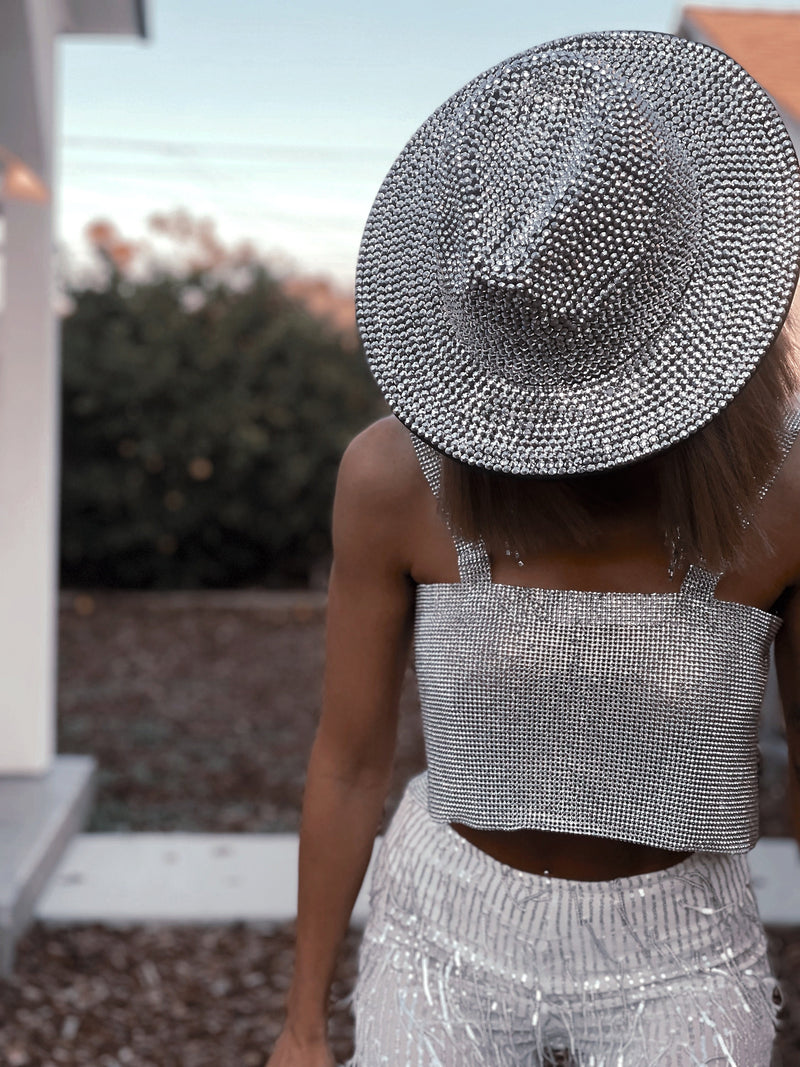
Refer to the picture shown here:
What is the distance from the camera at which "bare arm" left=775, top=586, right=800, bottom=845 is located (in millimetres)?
1236

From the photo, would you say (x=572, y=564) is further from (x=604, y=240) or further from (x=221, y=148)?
(x=221, y=148)

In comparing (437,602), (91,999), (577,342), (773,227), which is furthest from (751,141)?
(91,999)

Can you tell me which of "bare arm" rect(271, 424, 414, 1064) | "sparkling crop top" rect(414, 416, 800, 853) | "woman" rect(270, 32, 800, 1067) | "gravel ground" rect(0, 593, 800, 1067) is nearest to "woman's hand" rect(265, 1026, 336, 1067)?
"bare arm" rect(271, 424, 414, 1064)

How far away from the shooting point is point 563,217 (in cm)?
104

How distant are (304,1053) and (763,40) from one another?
7474 millimetres

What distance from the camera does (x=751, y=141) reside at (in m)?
1.05

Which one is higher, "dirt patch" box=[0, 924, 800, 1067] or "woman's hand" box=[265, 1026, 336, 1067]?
"woman's hand" box=[265, 1026, 336, 1067]

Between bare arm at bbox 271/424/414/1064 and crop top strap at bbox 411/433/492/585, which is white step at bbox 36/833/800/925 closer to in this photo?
bare arm at bbox 271/424/414/1064

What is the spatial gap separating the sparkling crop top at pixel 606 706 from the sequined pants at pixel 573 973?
0.07m

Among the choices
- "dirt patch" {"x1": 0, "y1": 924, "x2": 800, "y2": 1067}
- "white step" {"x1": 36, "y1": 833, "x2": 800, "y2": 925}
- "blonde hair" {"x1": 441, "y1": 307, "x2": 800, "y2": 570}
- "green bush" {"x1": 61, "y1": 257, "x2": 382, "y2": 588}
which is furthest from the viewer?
"green bush" {"x1": 61, "y1": 257, "x2": 382, "y2": 588}

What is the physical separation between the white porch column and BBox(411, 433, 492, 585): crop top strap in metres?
3.90

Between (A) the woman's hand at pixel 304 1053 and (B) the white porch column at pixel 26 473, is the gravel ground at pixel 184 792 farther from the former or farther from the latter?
(A) the woman's hand at pixel 304 1053

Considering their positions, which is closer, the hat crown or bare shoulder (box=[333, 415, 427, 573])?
the hat crown

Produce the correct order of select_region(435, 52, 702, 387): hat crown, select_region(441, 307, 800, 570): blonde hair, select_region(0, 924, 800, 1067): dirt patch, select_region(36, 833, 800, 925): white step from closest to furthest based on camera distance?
select_region(435, 52, 702, 387): hat crown, select_region(441, 307, 800, 570): blonde hair, select_region(0, 924, 800, 1067): dirt patch, select_region(36, 833, 800, 925): white step
